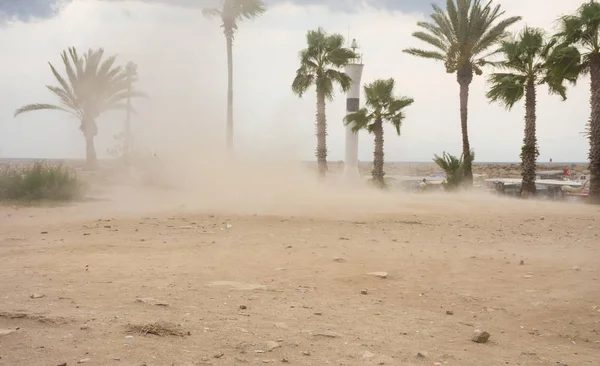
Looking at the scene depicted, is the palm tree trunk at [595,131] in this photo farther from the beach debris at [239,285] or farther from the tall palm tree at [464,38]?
the beach debris at [239,285]

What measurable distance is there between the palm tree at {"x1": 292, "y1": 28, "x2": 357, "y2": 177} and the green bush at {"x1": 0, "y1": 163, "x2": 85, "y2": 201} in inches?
666

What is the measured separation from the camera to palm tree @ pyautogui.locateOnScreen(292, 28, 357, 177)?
109ft

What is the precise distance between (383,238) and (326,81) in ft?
77.4

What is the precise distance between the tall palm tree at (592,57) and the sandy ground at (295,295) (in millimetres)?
12156

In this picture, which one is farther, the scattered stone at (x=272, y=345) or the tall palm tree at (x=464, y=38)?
the tall palm tree at (x=464, y=38)

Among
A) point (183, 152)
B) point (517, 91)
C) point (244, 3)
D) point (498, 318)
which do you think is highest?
point (244, 3)

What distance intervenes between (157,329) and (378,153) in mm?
26842

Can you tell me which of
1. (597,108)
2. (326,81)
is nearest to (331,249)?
(597,108)

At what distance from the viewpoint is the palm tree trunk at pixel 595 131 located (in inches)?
880

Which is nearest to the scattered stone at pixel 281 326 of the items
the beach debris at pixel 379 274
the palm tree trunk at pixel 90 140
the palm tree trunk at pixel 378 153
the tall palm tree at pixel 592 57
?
the beach debris at pixel 379 274

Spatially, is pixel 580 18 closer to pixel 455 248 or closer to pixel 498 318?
pixel 455 248

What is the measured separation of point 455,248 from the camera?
9594 millimetres

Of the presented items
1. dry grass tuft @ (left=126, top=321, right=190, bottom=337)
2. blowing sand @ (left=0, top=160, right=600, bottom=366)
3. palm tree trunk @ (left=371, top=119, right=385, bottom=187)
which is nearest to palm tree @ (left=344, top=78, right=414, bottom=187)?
palm tree trunk @ (left=371, top=119, right=385, bottom=187)

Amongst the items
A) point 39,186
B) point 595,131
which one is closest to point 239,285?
point 39,186
